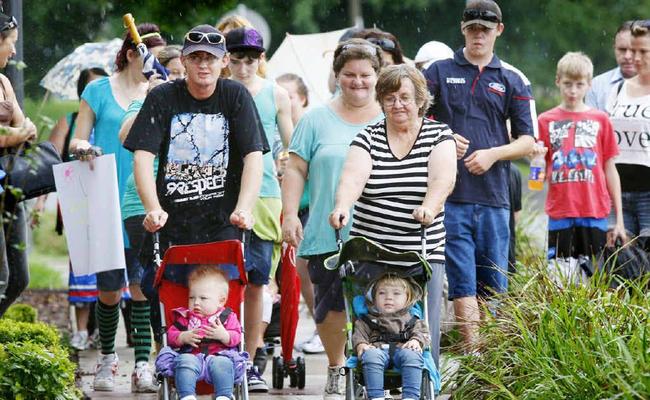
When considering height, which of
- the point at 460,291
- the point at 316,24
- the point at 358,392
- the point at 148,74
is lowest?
the point at 358,392

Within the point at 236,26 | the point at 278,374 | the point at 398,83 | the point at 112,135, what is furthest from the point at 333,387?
the point at 236,26

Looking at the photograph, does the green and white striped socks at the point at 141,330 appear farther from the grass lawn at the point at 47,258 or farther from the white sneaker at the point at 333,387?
the grass lawn at the point at 47,258

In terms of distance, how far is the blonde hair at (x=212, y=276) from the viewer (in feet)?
25.2

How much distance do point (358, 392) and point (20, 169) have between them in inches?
84.8

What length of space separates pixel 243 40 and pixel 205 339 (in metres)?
2.84

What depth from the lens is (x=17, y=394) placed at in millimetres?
7285

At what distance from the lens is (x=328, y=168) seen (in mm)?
8750

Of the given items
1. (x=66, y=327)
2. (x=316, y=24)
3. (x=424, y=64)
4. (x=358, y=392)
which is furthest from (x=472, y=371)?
(x=316, y=24)

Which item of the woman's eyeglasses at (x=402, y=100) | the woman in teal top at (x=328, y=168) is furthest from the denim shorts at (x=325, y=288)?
the woman's eyeglasses at (x=402, y=100)

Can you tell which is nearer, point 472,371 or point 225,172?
point 472,371

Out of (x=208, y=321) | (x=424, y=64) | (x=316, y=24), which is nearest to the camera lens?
(x=208, y=321)

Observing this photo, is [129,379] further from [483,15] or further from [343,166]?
[483,15]

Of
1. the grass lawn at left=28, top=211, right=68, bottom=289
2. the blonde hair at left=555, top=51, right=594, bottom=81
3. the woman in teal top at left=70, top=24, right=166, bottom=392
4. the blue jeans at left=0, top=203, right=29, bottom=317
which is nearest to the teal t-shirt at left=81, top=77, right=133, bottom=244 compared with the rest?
the woman in teal top at left=70, top=24, right=166, bottom=392

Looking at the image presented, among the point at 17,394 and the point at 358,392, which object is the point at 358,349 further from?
the point at 17,394
